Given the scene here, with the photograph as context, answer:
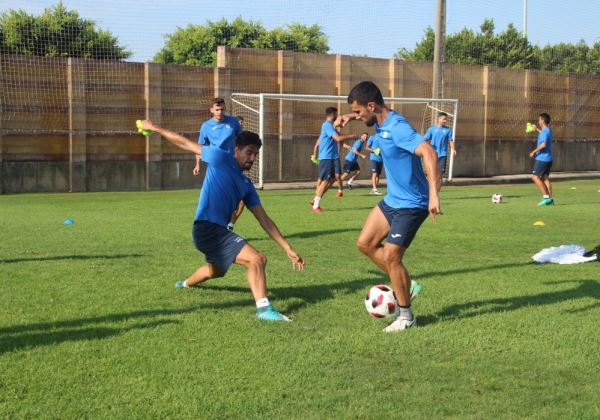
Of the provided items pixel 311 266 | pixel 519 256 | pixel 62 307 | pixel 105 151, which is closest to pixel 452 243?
pixel 519 256

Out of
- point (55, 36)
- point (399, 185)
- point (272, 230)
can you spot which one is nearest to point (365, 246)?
point (399, 185)

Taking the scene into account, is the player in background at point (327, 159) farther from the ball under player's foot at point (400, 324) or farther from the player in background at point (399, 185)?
the ball under player's foot at point (400, 324)

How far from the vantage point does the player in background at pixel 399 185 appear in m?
6.31

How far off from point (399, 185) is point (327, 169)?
1054 centimetres

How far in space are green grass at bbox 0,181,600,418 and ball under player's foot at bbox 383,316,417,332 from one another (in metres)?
0.10

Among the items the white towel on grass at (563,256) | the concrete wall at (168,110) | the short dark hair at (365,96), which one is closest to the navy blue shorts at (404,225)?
the short dark hair at (365,96)

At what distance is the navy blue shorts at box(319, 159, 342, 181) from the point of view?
17.0m

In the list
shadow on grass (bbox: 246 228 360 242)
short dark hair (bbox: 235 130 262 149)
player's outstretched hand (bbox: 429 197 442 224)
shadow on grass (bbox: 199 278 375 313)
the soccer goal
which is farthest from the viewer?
the soccer goal

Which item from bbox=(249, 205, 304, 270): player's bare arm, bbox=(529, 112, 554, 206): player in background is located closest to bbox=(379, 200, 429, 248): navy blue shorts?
bbox=(249, 205, 304, 270): player's bare arm

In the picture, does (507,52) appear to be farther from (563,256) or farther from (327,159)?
(563,256)

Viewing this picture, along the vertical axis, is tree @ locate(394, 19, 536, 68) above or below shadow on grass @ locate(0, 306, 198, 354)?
above

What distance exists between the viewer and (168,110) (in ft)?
83.4

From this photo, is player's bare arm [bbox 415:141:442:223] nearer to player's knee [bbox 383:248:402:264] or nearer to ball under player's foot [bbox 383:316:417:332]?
player's knee [bbox 383:248:402:264]

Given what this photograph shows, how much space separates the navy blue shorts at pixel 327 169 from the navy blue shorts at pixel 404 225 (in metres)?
10.4
